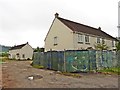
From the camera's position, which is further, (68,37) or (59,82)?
(68,37)

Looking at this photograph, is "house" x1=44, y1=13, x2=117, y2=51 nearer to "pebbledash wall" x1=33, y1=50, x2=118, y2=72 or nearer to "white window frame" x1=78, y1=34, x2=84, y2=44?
"white window frame" x1=78, y1=34, x2=84, y2=44

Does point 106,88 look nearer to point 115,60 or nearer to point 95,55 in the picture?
point 95,55

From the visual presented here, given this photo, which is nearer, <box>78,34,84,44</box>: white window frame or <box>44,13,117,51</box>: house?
<box>44,13,117,51</box>: house

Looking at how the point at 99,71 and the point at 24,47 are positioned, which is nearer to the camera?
the point at 99,71

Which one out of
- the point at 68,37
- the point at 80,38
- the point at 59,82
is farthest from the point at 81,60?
the point at 80,38

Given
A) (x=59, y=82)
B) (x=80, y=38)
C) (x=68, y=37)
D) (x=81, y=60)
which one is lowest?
(x=59, y=82)

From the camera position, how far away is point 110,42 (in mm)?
43406

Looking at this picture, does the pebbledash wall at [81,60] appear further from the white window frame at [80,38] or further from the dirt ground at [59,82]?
the white window frame at [80,38]

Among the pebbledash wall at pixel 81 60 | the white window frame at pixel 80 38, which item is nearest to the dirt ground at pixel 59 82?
the pebbledash wall at pixel 81 60

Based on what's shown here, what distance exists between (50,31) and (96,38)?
8.48 metres

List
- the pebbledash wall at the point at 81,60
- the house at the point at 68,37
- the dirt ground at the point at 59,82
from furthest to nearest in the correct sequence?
the house at the point at 68,37 < the pebbledash wall at the point at 81,60 < the dirt ground at the point at 59,82

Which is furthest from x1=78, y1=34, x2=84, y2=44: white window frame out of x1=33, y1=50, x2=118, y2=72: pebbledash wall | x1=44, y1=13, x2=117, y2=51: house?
x1=33, y1=50, x2=118, y2=72: pebbledash wall

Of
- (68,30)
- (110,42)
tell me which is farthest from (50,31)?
(110,42)

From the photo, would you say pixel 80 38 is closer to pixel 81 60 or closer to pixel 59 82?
pixel 81 60
